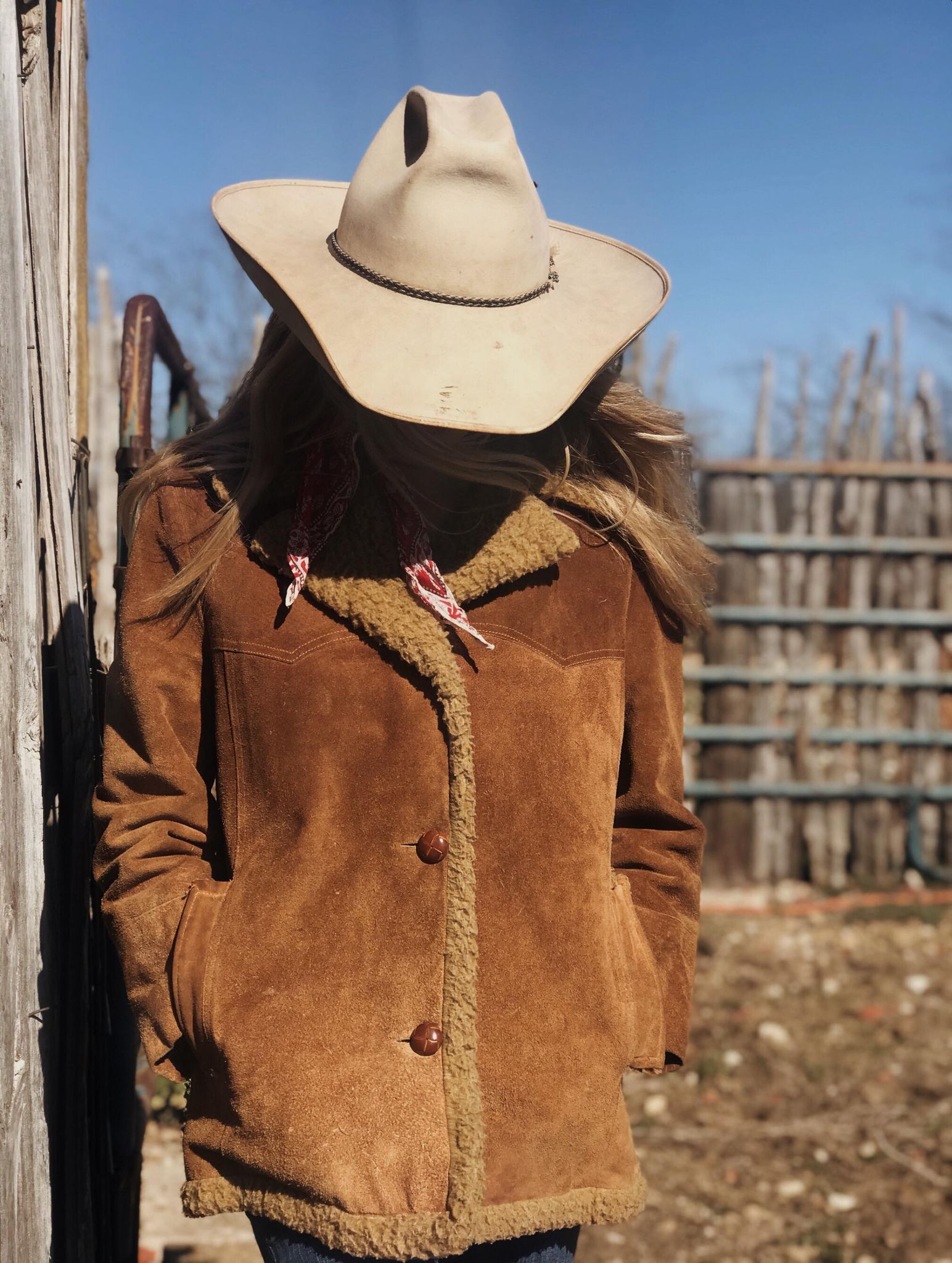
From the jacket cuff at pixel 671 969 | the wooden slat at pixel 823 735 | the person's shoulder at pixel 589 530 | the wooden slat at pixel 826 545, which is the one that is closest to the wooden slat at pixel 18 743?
the person's shoulder at pixel 589 530

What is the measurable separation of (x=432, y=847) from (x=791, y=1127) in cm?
308

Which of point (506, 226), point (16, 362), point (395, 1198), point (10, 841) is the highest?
point (506, 226)

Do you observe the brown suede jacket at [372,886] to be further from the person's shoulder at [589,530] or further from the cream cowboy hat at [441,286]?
the cream cowboy hat at [441,286]

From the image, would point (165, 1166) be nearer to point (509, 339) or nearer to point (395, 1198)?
point (395, 1198)

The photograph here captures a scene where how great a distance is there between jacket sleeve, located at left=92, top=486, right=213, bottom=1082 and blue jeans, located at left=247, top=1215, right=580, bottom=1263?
0.71 ft

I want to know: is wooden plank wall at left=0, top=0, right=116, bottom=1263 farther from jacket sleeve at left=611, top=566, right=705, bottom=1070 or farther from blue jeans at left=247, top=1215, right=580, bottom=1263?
jacket sleeve at left=611, top=566, right=705, bottom=1070

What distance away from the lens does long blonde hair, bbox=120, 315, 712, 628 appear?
1.46m

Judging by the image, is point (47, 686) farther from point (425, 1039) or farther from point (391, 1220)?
point (391, 1220)

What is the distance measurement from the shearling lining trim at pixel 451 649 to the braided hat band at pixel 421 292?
26 centimetres

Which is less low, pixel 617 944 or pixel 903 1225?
pixel 617 944

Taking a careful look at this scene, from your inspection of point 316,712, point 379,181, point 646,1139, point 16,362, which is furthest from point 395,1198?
point 646,1139

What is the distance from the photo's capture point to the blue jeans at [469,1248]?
1.40 metres

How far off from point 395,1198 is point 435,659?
2.08 ft

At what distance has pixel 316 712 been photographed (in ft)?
4.71
